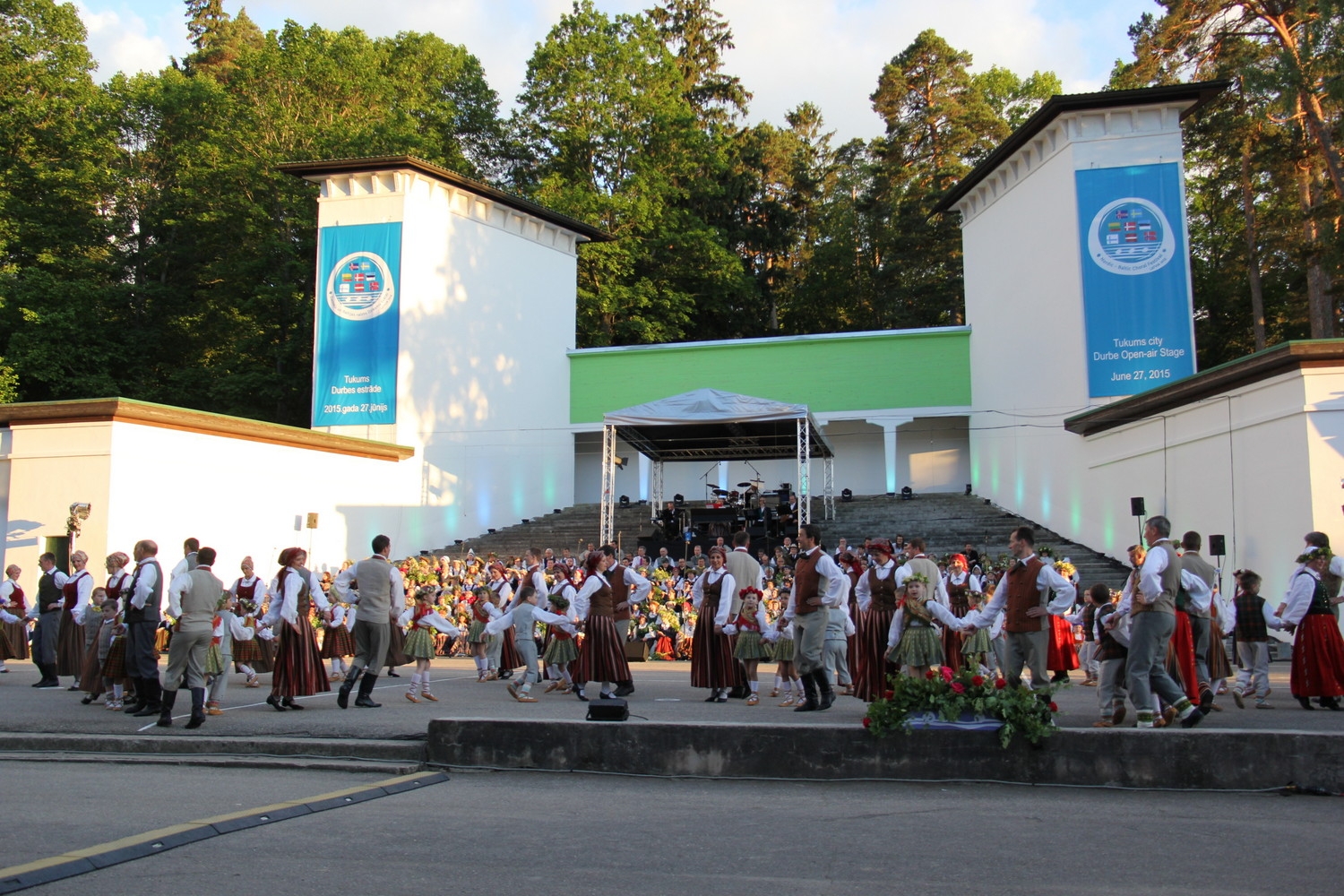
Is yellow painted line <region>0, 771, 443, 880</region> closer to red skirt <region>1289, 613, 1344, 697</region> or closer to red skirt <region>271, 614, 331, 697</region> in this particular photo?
red skirt <region>271, 614, 331, 697</region>

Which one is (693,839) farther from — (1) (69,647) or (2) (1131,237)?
(2) (1131,237)

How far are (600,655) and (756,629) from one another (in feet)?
5.62

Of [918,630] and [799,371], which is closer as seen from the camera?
[918,630]

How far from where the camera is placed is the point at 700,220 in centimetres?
4525

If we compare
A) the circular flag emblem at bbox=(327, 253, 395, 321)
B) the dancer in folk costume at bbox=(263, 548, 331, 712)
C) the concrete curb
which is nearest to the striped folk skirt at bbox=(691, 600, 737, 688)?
the concrete curb

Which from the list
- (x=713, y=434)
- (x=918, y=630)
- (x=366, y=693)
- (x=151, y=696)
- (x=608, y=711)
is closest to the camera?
(x=608, y=711)

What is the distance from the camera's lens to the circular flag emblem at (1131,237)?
83.6ft

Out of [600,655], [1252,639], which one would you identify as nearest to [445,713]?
[600,655]

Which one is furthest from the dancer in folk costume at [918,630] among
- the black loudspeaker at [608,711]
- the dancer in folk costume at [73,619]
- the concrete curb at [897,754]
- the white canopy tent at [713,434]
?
the white canopy tent at [713,434]

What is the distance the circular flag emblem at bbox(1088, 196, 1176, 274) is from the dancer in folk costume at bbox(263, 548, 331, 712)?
20378 mm

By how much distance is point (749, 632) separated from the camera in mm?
12055

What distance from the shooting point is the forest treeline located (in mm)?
34688

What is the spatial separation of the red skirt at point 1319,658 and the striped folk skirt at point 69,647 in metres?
13.6

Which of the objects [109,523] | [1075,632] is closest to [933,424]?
[1075,632]
